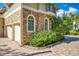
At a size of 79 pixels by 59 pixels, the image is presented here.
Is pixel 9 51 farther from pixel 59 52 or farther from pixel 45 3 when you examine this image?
pixel 45 3

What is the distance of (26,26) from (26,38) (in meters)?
0.57

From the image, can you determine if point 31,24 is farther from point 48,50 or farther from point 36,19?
point 48,50

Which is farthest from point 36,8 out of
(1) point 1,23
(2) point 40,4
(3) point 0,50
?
(1) point 1,23

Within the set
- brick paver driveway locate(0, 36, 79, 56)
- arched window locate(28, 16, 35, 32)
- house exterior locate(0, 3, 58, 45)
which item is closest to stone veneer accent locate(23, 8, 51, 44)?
house exterior locate(0, 3, 58, 45)

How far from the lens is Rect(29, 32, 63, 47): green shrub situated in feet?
24.6

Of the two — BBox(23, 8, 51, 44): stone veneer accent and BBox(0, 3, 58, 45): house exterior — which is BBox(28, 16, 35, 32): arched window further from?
BBox(23, 8, 51, 44): stone veneer accent

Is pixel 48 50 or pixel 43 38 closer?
pixel 48 50

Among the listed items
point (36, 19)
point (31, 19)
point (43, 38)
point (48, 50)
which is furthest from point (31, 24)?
point (48, 50)

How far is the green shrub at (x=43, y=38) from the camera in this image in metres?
7.50

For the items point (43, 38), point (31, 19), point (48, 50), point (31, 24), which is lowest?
point (48, 50)

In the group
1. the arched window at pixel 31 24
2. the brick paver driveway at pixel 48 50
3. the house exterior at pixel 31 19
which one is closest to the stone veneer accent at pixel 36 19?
the house exterior at pixel 31 19

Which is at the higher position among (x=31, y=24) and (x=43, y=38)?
(x=31, y=24)

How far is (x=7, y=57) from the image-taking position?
616 cm

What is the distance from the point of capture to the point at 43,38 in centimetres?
771
